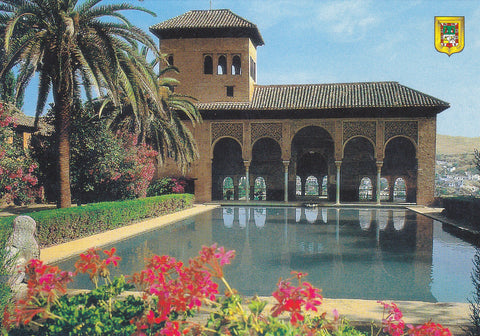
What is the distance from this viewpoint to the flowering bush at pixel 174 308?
6.29 ft

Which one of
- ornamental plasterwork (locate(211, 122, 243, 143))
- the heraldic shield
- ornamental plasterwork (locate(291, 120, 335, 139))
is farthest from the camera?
ornamental plasterwork (locate(211, 122, 243, 143))

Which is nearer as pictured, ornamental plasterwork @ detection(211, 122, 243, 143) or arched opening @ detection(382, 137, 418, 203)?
ornamental plasterwork @ detection(211, 122, 243, 143)

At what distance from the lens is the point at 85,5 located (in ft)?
33.0

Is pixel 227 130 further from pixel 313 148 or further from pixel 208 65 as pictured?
pixel 313 148

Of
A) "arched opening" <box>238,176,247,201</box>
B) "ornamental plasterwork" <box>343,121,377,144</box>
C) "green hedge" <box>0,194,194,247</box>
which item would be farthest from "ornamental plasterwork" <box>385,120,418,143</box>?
"green hedge" <box>0,194,194,247</box>

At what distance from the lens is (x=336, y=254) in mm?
8156

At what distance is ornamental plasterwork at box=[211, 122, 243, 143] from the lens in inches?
859

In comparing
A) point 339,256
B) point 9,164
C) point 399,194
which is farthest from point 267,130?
point 339,256

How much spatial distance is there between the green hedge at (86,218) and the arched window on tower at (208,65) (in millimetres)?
9674

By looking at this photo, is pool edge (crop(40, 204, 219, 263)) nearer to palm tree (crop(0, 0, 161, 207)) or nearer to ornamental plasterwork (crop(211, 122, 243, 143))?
palm tree (crop(0, 0, 161, 207))

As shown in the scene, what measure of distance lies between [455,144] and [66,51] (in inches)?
4198

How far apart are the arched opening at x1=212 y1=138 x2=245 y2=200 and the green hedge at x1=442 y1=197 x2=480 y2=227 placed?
12.4 m

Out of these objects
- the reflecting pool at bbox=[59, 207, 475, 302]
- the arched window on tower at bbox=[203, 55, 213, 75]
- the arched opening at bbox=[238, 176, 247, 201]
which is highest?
the arched window on tower at bbox=[203, 55, 213, 75]

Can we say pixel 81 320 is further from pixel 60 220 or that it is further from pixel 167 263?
pixel 60 220
